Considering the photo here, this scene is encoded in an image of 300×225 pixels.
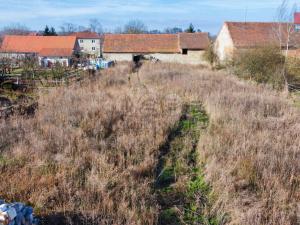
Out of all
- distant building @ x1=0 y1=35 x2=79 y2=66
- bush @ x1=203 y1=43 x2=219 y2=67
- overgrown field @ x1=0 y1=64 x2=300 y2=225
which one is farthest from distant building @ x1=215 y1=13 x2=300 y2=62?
distant building @ x1=0 y1=35 x2=79 y2=66

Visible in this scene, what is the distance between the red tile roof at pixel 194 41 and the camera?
3512 cm

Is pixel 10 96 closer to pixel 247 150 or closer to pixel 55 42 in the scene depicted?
pixel 247 150

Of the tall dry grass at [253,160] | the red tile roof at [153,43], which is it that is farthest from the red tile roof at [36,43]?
the tall dry grass at [253,160]

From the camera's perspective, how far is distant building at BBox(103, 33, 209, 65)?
1391 inches

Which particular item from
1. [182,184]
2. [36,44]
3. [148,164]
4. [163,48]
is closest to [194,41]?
[163,48]

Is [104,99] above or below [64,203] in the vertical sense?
above

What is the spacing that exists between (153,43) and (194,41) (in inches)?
206

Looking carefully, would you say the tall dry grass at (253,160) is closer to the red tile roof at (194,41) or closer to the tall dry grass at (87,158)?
the tall dry grass at (87,158)

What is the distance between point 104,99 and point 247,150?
6.56 meters

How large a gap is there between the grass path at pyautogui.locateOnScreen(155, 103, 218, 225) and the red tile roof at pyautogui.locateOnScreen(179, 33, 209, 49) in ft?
93.1

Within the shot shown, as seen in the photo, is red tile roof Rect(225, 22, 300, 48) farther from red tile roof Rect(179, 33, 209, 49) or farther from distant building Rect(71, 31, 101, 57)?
distant building Rect(71, 31, 101, 57)

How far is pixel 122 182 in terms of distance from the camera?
5016mm

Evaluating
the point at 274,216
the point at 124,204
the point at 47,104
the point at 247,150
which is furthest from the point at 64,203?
the point at 47,104

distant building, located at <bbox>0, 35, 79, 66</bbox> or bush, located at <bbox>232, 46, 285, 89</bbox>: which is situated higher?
distant building, located at <bbox>0, 35, 79, 66</bbox>
